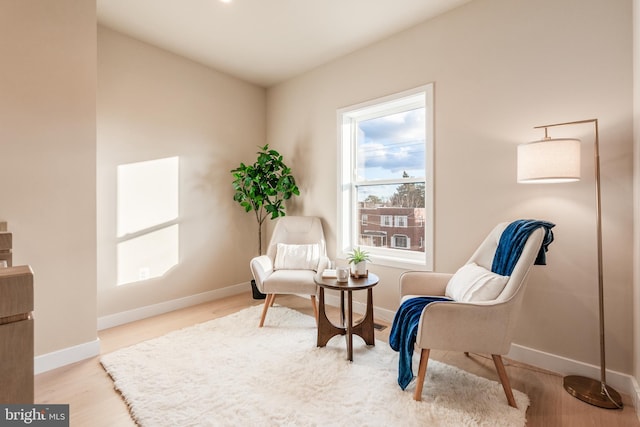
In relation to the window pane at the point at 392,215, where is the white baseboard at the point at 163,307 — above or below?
below

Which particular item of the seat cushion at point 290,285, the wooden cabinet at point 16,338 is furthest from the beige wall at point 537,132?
the wooden cabinet at point 16,338

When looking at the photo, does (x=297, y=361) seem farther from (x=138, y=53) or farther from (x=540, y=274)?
(x=138, y=53)

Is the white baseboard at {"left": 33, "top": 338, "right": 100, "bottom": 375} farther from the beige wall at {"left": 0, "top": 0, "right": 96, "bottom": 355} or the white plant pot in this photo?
the white plant pot

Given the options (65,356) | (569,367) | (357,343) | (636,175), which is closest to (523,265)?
(636,175)

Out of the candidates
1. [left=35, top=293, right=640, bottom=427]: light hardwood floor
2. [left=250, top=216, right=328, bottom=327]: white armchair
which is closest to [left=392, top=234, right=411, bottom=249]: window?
[left=250, top=216, right=328, bottom=327]: white armchair

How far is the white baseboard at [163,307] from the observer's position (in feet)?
9.26

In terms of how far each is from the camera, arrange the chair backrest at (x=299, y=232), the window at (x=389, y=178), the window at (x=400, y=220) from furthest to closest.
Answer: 1. the chair backrest at (x=299, y=232)
2. the window at (x=400, y=220)
3. the window at (x=389, y=178)

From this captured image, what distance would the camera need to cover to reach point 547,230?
67.7 inches

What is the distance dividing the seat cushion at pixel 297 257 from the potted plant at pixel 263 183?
26.1 inches

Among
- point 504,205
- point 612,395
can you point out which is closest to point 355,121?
point 504,205

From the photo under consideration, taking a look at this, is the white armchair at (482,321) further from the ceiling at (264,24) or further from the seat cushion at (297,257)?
the ceiling at (264,24)

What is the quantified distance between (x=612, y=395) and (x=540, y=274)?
74cm

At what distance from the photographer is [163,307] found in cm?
317

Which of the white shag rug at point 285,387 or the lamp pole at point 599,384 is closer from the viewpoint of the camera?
the white shag rug at point 285,387
